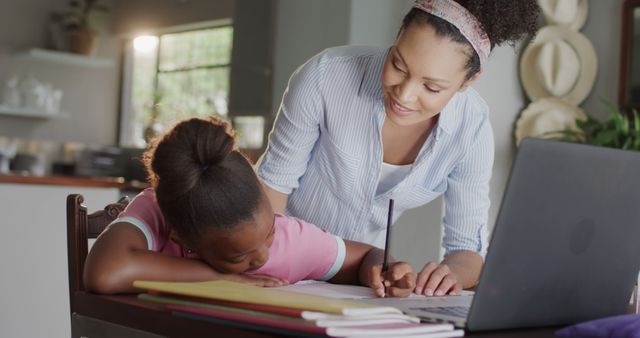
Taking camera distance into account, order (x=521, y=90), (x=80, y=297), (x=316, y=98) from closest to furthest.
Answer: (x=80, y=297), (x=316, y=98), (x=521, y=90)

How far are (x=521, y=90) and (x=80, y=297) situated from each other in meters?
3.17

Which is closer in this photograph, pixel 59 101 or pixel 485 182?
pixel 485 182

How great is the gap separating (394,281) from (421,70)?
364 millimetres

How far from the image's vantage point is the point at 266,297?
2.75 feet

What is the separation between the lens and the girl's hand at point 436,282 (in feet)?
3.97

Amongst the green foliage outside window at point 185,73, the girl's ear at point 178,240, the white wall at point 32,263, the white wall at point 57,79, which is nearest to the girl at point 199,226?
the girl's ear at point 178,240

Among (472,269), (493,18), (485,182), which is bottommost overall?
(472,269)

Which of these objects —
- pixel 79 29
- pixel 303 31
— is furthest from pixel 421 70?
pixel 79 29

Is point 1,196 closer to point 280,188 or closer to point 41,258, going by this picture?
point 41,258

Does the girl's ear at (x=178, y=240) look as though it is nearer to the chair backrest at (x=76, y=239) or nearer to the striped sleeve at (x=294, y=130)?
the chair backrest at (x=76, y=239)

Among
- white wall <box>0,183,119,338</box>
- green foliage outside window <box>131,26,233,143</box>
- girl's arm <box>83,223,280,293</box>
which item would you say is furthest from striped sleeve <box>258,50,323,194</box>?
green foliage outside window <box>131,26,233,143</box>

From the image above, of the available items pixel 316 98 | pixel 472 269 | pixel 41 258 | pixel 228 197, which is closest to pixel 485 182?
pixel 472 269

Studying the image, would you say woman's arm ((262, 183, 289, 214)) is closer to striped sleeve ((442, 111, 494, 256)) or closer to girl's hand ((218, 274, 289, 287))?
striped sleeve ((442, 111, 494, 256))

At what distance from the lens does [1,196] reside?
3238mm
